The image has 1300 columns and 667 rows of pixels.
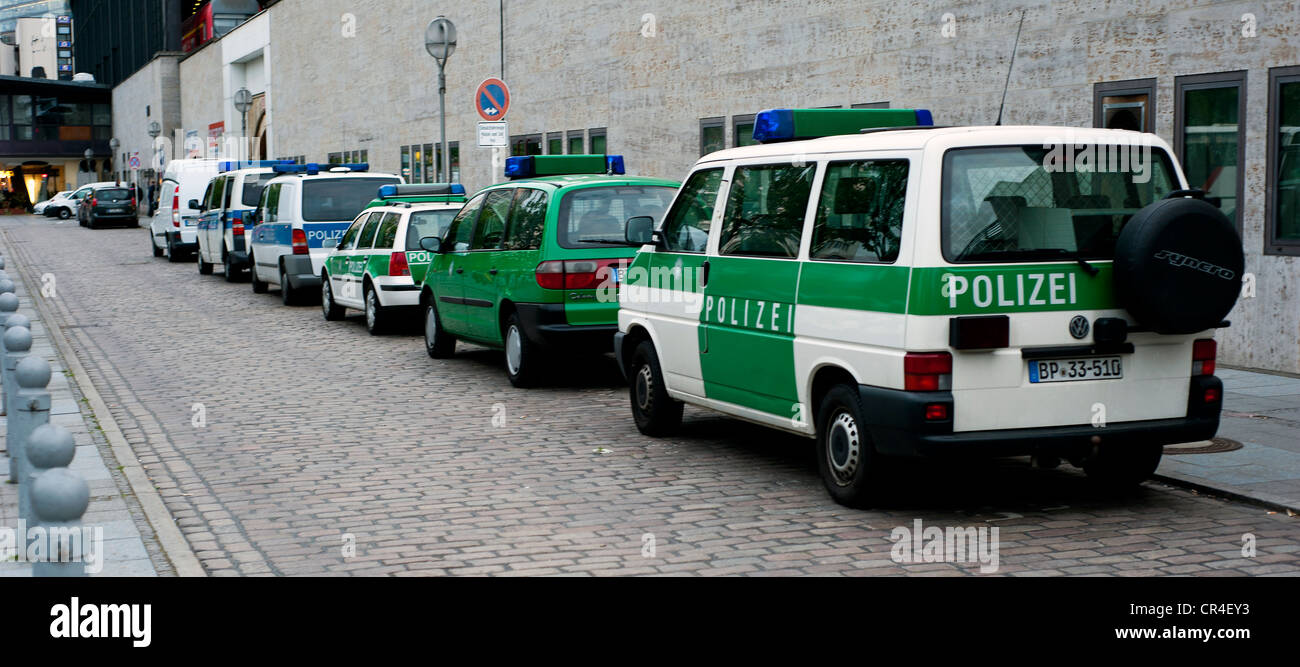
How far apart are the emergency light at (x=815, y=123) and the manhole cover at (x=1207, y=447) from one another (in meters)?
2.50

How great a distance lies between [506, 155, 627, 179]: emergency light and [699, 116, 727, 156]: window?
257 inches

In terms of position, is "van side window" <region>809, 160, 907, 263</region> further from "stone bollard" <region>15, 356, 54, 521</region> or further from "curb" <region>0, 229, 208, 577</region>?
"stone bollard" <region>15, 356, 54, 521</region>

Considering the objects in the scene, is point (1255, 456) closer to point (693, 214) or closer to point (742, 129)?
point (693, 214)

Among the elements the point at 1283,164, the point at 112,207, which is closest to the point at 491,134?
the point at 1283,164

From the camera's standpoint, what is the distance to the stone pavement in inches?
241

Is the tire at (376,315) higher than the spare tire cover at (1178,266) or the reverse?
the reverse

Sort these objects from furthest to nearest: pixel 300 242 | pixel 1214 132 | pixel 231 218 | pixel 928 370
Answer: pixel 231 218 < pixel 300 242 < pixel 1214 132 < pixel 928 370

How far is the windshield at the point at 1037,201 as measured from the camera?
22.1 feet

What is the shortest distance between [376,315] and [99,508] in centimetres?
928

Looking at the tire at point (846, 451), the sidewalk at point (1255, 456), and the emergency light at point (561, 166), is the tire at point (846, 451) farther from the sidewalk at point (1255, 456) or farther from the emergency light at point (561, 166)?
the emergency light at point (561, 166)

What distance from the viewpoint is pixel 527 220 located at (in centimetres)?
1212

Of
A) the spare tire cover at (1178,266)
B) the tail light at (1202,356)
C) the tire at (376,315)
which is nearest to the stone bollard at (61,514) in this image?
the spare tire cover at (1178,266)

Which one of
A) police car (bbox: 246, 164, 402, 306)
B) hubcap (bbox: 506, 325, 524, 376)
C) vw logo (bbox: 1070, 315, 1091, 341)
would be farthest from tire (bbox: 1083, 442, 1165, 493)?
police car (bbox: 246, 164, 402, 306)

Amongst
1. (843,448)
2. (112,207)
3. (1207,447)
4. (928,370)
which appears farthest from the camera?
(112,207)
